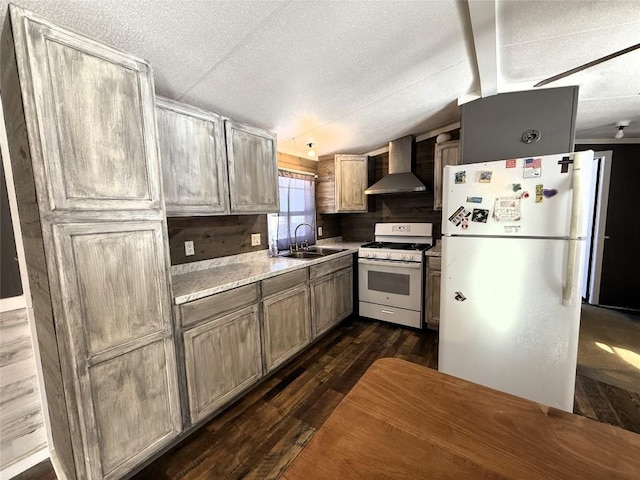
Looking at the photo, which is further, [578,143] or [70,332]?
[578,143]

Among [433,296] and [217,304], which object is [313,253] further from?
[217,304]

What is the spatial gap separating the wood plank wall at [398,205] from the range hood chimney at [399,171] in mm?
185

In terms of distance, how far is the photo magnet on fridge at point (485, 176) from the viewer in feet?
5.99

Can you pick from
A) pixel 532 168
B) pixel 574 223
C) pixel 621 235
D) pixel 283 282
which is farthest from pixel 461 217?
pixel 621 235

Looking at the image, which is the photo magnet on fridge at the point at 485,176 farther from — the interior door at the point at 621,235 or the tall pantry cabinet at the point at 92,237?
the interior door at the point at 621,235

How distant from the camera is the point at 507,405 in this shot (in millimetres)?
832

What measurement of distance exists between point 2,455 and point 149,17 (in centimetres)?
237

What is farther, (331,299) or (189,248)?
(331,299)

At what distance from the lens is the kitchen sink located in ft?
10.4

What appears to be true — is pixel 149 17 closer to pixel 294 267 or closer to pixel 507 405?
pixel 294 267

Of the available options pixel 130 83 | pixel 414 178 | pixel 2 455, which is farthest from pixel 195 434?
pixel 414 178

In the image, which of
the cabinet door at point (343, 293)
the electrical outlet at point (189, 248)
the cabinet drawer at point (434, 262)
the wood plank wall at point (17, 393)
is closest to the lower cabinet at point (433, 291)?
the cabinet drawer at point (434, 262)

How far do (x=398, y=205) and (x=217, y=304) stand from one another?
2.82m

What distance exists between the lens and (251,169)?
2312mm
